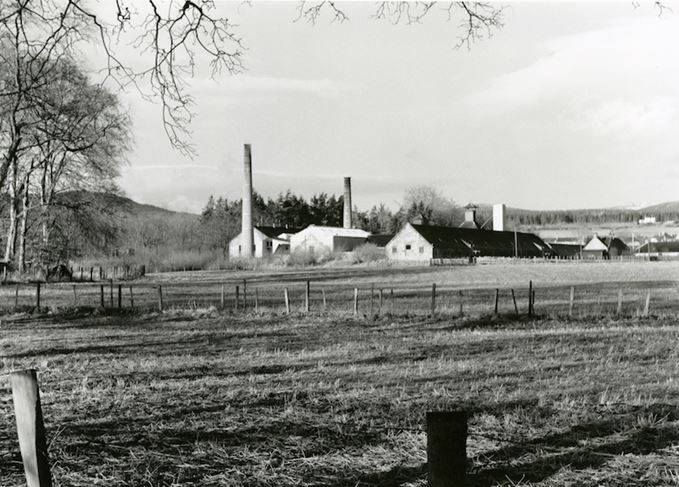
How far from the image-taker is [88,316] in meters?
22.5

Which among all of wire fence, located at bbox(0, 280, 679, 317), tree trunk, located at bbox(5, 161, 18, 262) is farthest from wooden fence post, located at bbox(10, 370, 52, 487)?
tree trunk, located at bbox(5, 161, 18, 262)

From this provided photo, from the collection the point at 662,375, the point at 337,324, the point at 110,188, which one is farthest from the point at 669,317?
the point at 110,188

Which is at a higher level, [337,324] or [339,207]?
[339,207]

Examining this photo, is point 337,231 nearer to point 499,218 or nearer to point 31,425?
point 499,218

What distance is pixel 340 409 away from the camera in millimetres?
6961

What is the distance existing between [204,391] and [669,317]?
17.7 meters

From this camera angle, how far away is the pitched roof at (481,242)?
9288cm

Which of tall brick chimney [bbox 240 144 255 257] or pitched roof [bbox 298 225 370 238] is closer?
tall brick chimney [bbox 240 144 255 257]

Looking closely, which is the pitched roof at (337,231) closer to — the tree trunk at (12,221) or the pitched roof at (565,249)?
the pitched roof at (565,249)

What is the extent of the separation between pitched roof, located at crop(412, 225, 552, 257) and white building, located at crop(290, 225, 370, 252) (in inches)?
445

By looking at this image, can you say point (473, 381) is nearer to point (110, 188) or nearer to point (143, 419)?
point (143, 419)

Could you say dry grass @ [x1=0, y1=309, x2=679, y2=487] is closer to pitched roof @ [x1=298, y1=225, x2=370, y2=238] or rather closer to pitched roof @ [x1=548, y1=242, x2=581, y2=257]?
pitched roof @ [x1=298, y1=225, x2=370, y2=238]

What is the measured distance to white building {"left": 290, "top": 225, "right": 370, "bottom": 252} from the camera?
95.8 meters

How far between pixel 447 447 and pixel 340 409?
3.80 m
